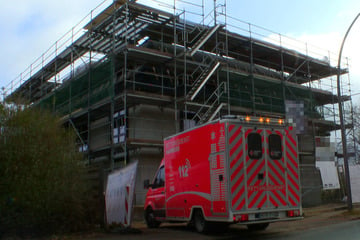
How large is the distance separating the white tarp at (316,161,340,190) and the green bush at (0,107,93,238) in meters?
14.3

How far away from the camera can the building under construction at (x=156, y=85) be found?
21109mm

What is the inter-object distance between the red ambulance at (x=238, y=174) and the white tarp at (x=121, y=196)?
1.49 meters

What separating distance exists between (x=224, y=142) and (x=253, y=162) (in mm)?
994

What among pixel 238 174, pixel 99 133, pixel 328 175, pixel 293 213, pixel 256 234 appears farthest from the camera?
pixel 99 133

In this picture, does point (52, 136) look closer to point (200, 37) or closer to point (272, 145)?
point (272, 145)

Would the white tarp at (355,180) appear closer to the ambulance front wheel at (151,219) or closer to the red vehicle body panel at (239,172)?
the red vehicle body panel at (239,172)

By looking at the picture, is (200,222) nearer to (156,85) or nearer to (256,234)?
(256,234)

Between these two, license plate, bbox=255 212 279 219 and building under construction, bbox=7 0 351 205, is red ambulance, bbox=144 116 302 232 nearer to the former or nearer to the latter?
license plate, bbox=255 212 279 219

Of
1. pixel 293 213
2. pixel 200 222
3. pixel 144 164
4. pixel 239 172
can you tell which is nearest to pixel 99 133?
pixel 144 164

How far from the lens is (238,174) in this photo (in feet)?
33.7

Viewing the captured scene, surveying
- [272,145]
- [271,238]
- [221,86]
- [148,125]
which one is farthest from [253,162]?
[221,86]

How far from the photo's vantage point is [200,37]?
24.1m

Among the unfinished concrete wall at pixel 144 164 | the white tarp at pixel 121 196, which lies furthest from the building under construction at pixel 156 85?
the white tarp at pixel 121 196

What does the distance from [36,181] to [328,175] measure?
1652 cm
